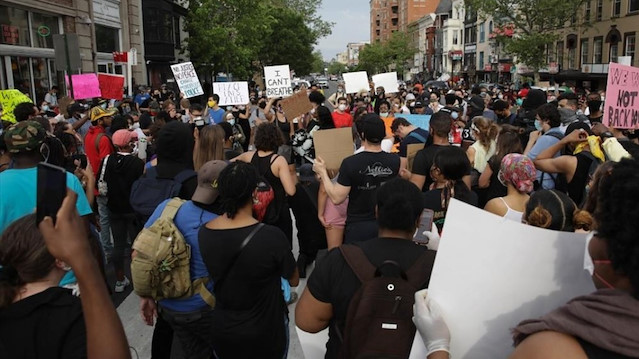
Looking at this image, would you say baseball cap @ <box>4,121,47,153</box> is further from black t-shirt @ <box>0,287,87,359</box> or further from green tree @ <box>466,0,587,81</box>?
green tree @ <box>466,0,587,81</box>

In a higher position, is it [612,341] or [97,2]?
[97,2]

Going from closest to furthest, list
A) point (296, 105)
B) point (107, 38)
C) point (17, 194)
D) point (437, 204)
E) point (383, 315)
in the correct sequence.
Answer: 1. point (383, 315)
2. point (17, 194)
3. point (437, 204)
4. point (296, 105)
5. point (107, 38)

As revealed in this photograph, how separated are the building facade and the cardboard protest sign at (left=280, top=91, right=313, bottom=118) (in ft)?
26.3

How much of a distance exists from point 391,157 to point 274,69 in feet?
30.3

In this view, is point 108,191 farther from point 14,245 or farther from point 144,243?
point 14,245

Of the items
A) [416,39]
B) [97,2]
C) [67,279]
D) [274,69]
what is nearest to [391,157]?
[67,279]

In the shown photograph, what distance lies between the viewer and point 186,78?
12.7 metres

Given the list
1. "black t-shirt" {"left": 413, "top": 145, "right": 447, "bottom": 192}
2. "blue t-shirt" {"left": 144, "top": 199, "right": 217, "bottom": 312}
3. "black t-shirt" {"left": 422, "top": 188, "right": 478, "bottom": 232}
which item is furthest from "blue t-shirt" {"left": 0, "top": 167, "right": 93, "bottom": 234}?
"black t-shirt" {"left": 413, "top": 145, "right": 447, "bottom": 192}

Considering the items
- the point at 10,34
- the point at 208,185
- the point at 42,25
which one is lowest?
the point at 208,185

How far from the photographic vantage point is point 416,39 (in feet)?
343

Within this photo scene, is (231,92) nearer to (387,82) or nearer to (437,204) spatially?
(387,82)

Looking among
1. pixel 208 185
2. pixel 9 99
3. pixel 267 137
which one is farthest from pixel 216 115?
pixel 208 185

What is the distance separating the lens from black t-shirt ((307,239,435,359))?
239 centimetres

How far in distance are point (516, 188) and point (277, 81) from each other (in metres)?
10.2
